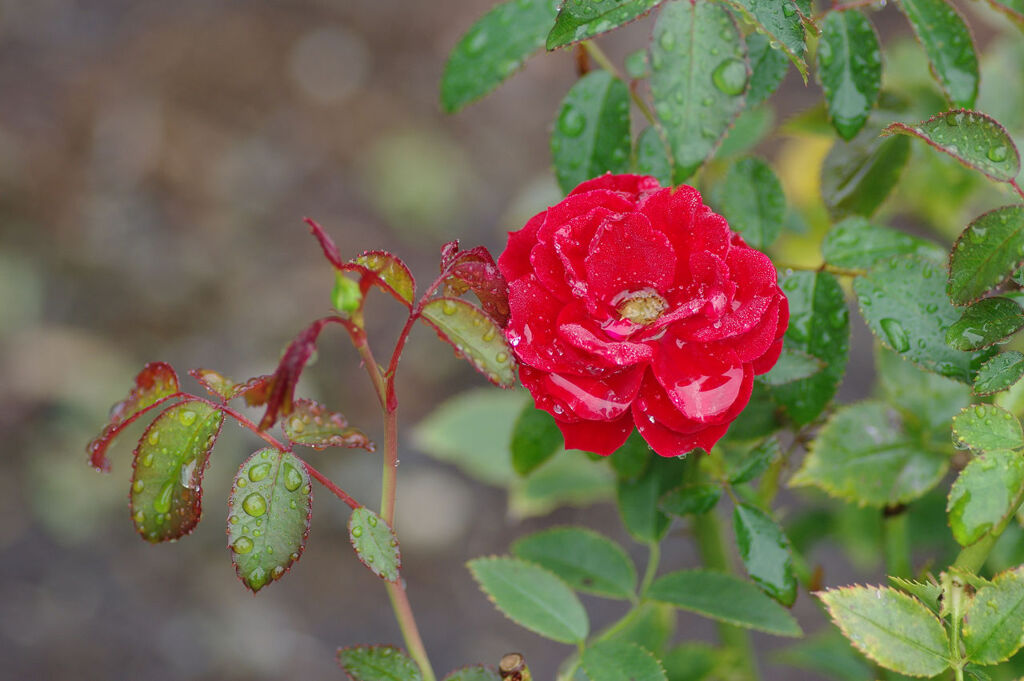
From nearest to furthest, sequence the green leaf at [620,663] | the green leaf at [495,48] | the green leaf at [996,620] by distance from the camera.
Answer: the green leaf at [996,620] → the green leaf at [620,663] → the green leaf at [495,48]

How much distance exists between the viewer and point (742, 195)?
29.0 inches

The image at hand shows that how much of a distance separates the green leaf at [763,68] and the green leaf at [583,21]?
161mm

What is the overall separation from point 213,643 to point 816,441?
1403 mm

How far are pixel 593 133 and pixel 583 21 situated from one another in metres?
0.17

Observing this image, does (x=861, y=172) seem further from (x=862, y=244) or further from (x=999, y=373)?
(x=999, y=373)

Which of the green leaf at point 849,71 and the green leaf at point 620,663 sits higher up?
the green leaf at point 849,71

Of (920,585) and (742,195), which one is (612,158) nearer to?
(742,195)

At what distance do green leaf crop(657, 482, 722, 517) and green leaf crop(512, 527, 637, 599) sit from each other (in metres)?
0.12

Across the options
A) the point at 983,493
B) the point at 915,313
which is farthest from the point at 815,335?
the point at 983,493

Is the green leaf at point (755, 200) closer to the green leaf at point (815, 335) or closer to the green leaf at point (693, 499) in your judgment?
the green leaf at point (815, 335)

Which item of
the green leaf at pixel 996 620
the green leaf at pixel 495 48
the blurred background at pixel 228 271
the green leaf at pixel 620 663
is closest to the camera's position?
the green leaf at pixel 996 620

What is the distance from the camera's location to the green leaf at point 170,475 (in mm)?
553

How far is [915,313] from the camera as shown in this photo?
64cm

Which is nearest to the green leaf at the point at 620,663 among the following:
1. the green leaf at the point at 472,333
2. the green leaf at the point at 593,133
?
the green leaf at the point at 472,333
